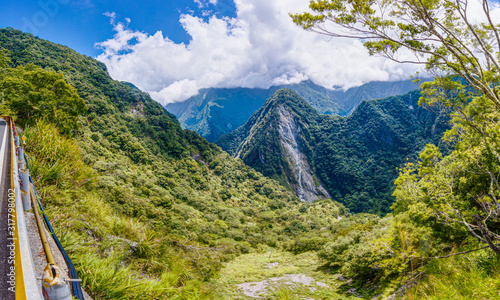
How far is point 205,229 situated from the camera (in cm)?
4019

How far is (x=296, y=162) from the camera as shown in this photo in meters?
166

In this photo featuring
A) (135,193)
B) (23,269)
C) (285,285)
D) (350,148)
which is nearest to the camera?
(23,269)

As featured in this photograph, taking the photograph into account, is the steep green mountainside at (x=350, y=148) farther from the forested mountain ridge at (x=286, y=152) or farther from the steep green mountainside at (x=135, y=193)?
the steep green mountainside at (x=135, y=193)

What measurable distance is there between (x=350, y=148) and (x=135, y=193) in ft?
562

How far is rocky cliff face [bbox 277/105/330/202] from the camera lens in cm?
14900

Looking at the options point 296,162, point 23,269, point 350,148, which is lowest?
point 23,269

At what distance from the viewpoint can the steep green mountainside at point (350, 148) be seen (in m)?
143

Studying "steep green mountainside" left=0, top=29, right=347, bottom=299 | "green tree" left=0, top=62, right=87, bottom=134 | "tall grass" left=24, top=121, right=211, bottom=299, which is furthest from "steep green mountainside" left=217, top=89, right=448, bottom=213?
"tall grass" left=24, top=121, right=211, bottom=299

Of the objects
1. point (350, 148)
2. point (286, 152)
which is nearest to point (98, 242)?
point (286, 152)

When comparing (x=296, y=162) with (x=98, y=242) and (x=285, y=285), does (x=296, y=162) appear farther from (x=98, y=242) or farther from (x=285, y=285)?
(x=98, y=242)

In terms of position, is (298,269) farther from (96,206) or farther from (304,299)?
(96,206)

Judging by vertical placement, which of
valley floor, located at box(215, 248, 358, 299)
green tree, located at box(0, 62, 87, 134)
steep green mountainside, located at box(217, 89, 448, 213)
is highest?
steep green mountainside, located at box(217, 89, 448, 213)

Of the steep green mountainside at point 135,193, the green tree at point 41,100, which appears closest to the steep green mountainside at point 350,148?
the steep green mountainside at point 135,193

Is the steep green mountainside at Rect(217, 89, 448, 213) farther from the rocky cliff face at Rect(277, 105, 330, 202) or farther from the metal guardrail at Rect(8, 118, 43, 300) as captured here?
the metal guardrail at Rect(8, 118, 43, 300)
